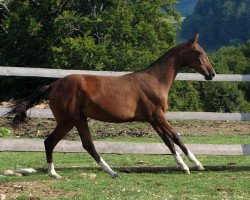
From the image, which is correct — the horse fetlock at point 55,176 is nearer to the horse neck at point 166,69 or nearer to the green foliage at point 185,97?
the horse neck at point 166,69

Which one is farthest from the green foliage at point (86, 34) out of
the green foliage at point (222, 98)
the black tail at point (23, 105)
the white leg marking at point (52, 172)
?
the white leg marking at point (52, 172)

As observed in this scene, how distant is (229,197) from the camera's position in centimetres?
726

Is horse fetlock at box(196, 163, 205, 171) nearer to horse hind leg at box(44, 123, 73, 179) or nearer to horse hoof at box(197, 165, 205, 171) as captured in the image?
horse hoof at box(197, 165, 205, 171)

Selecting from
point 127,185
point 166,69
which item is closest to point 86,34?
point 166,69

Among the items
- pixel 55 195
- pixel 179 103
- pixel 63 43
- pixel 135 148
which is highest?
pixel 55 195

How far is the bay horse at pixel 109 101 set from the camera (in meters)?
9.00

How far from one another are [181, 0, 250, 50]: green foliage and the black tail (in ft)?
331

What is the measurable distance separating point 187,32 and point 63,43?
342 feet

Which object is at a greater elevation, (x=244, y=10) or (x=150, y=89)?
(x=150, y=89)

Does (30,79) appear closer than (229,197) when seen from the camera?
No

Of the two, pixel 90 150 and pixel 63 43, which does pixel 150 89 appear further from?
pixel 63 43

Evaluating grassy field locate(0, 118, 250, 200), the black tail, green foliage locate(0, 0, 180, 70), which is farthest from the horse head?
green foliage locate(0, 0, 180, 70)

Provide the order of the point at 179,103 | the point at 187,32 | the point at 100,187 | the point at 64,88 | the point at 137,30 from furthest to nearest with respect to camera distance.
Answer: the point at 187,32, the point at 137,30, the point at 179,103, the point at 64,88, the point at 100,187

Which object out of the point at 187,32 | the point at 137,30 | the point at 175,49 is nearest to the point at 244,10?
the point at 187,32
